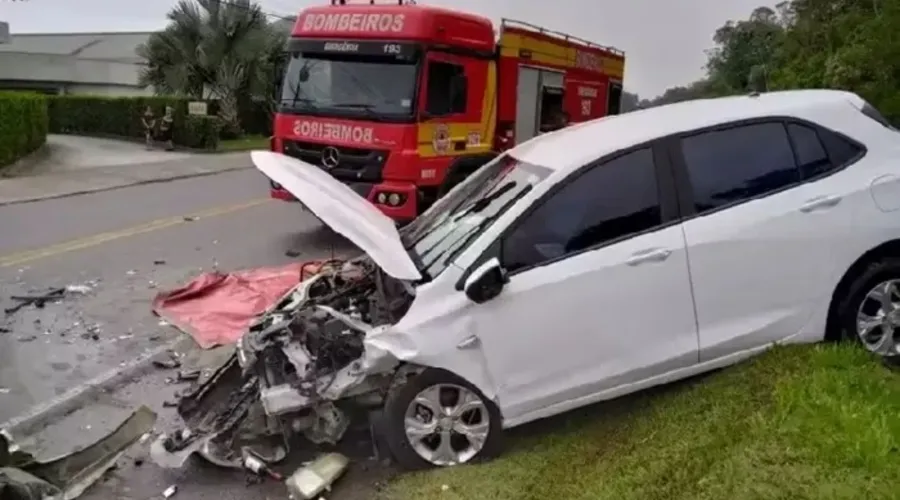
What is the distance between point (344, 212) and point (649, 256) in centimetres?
174

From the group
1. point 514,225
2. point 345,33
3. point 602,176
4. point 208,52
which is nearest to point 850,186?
point 602,176

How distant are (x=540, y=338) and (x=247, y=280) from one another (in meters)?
5.41

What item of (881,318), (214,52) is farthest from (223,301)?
(214,52)

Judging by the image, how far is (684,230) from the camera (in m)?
5.18

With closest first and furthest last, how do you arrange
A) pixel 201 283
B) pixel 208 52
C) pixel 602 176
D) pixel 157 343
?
pixel 602 176
pixel 157 343
pixel 201 283
pixel 208 52

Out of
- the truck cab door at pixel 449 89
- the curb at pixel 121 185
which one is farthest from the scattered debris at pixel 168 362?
the curb at pixel 121 185

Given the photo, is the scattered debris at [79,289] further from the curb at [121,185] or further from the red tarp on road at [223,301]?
the curb at [121,185]

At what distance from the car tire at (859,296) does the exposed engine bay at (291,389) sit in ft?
8.05

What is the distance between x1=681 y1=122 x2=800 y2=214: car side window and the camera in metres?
5.35

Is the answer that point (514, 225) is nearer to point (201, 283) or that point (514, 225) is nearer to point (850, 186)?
point (850, 186)

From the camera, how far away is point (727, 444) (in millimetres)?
4496

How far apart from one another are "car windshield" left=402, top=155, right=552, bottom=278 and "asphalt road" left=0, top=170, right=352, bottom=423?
2873 mm

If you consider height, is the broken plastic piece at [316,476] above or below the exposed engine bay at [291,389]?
below

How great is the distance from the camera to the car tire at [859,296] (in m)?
5.47
